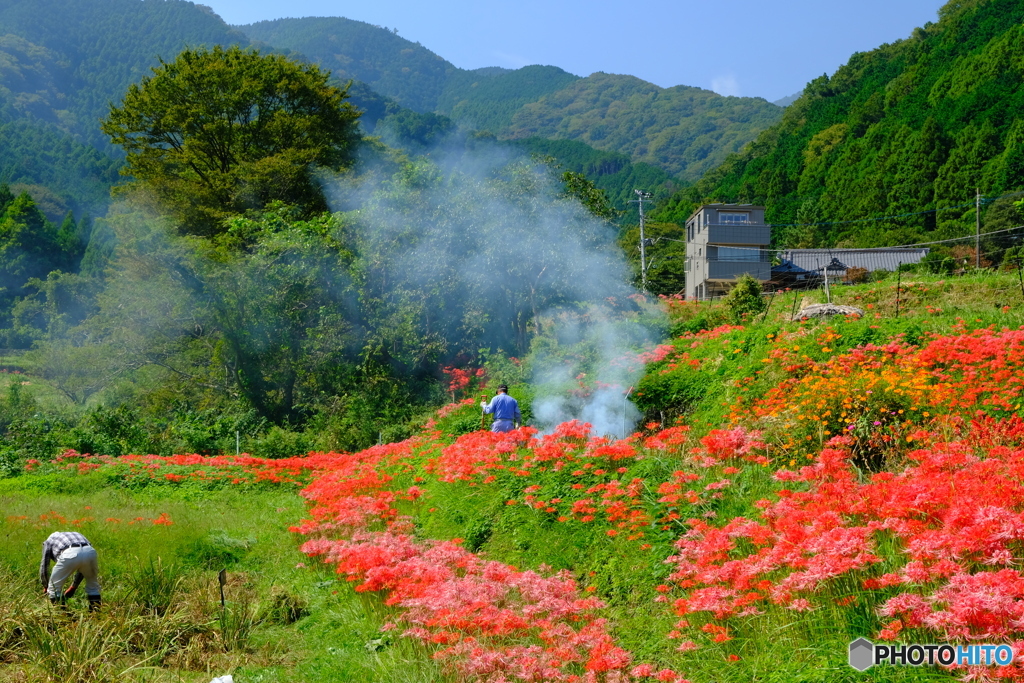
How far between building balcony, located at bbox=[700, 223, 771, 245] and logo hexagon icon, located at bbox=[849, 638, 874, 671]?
139 ft

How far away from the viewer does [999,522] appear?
466cm

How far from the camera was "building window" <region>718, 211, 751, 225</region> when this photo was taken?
46375 mm

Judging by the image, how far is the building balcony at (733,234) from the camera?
4519 centimetres

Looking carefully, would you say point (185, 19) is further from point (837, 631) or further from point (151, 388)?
point (837, 631)

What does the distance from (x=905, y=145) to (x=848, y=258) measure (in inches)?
551

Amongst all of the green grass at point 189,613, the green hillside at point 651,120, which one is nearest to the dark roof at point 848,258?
the green grass at point 189,613

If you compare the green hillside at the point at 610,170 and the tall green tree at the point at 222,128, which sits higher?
the green hillside at the point at 610,170

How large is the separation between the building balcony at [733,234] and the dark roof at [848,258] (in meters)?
2.75

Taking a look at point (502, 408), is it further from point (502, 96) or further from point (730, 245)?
point (502, 96)

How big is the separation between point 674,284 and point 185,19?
168m

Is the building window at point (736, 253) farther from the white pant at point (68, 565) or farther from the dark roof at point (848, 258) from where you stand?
the white pant at point (68, 565)

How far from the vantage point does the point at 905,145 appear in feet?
184

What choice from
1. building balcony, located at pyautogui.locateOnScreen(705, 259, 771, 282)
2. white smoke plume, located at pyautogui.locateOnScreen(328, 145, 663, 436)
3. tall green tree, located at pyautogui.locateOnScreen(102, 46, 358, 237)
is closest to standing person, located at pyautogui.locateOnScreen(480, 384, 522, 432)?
white smoke plume, located at pyautogui.locateOnScreen(328, 145, 663, 436)

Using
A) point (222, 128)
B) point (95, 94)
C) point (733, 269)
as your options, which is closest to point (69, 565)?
point (222, 128)
